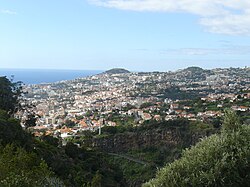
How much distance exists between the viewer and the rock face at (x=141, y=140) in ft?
145

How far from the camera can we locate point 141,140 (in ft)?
151

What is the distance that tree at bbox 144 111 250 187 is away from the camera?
10.1 m

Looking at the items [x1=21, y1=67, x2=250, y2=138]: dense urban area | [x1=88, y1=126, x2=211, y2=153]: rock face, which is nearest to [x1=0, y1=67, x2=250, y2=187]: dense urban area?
[x1=88, y1=126, x2=211, y2=153]: rock face

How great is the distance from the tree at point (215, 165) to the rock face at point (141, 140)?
3249cm

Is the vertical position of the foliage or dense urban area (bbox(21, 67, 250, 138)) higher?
the foliage

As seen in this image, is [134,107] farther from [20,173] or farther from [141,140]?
[20,173]

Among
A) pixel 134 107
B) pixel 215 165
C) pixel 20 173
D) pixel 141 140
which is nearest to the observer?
pixel 215 165

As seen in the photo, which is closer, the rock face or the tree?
the tree

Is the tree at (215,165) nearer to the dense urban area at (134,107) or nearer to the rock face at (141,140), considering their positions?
the rock face at (141,140)

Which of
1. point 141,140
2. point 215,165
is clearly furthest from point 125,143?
point 215,165

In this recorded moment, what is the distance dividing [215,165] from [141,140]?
1414 inches

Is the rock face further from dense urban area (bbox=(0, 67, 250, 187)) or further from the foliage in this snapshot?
the foliage

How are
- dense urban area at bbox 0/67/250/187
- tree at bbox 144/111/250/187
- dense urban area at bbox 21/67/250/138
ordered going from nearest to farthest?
tree at bbox 144/111/250/187 → dense urban area at bbox 0/67/250/187 → dense urban area at bbox 21/67/250/138

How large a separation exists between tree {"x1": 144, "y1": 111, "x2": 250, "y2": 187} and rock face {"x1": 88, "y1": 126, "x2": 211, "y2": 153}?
107 feet
